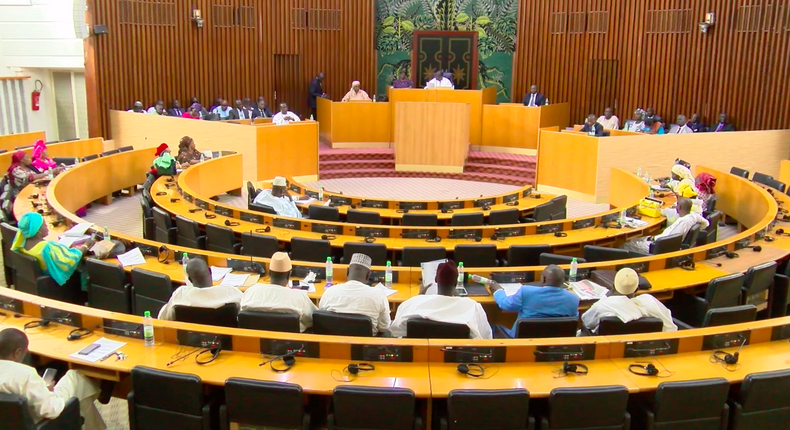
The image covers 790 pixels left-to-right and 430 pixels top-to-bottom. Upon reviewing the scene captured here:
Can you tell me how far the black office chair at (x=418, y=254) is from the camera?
22.6 ft

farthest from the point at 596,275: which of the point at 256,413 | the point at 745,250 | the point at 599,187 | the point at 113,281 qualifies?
the point at 599,187

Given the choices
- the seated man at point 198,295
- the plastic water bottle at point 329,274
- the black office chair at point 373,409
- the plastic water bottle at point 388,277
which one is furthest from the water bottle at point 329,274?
the black office chair at point 373,409

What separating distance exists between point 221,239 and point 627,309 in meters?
4.53

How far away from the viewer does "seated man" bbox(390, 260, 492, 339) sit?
475 centimetres

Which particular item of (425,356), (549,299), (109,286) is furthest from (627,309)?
(109,286)

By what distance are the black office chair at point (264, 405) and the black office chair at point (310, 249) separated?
3223 mm

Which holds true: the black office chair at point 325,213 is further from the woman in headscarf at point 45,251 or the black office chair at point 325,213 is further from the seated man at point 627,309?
the seated man at point 627,309

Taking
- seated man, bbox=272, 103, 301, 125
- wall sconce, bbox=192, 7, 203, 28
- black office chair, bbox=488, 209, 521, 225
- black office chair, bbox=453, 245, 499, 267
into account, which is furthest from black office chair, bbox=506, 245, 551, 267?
wall sconce, bbox=192, 7, 203, 28

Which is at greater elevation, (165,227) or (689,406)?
(165,227)

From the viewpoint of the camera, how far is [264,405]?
3947 millimetres

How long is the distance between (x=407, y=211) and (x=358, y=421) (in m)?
5.39

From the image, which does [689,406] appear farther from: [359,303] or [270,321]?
[270,321]

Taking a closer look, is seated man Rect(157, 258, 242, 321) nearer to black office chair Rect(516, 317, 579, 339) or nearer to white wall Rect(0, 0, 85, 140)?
black office chair Rect(516, 317, 579, 339)

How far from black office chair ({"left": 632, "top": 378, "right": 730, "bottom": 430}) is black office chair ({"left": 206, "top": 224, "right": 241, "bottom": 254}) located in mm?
4829
